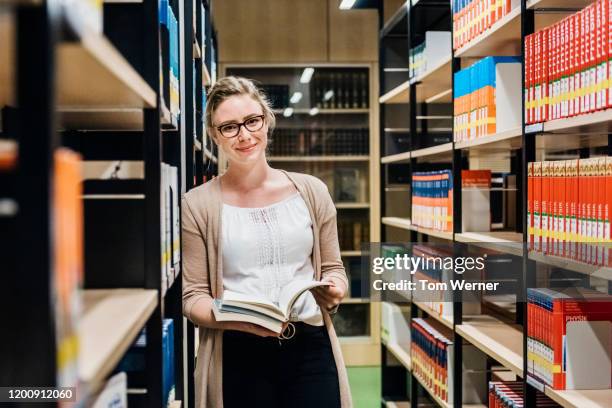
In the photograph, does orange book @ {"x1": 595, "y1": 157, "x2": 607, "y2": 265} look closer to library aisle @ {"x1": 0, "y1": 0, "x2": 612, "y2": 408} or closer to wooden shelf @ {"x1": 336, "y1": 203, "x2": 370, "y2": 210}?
library aisle @ {"x1": 0, "y1": 0, "x2": 612, "y2": 408}

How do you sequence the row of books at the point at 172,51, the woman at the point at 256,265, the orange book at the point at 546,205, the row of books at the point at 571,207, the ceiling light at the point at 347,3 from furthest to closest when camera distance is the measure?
the ceiling light at the point at 347,3
the orange book at the point at 546,205
the woman at the point at 256,265
the row of books at the point at 571,207
the row of books at the point at 172,51

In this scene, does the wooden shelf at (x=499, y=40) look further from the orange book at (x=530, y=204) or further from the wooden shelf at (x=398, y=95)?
the wooden shelf at (x=398, y=95)

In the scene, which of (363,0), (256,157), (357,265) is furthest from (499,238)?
(357,265)

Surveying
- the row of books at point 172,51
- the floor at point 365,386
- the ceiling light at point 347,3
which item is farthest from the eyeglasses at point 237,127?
the ceiling light at point 347,3

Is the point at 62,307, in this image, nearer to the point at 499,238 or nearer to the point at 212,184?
the point at 212,184

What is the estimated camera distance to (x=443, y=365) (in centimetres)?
338

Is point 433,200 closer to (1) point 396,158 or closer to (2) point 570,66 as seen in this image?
(1) point 396,158

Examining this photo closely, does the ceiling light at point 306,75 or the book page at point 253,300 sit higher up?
the ceiling light at point 306,75

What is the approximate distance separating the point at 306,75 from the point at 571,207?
12.9 feet

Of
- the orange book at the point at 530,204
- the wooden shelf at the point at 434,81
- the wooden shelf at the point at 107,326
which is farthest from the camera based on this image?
the wooden shelf at the point at 434,81

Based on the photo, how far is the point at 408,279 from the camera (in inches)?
173

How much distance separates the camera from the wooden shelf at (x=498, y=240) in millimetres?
2490

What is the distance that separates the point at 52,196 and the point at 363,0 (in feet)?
15.1

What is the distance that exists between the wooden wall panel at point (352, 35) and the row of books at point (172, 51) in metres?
3.68
